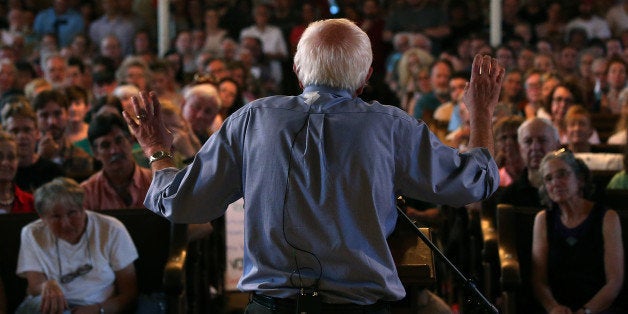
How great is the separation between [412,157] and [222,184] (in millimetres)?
513

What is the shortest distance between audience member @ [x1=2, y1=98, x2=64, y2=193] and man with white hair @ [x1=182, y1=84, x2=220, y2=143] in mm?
1166

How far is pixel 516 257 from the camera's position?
5.29m

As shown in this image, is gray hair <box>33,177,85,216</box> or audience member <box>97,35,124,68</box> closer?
gray hair <box>33,177,85,216</box>

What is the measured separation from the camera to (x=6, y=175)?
227 inches

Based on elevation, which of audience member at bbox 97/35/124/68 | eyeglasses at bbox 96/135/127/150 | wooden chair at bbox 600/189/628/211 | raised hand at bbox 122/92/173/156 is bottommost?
wooden chair at bbox 600/189/628/211

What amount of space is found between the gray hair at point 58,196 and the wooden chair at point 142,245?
0.37 metres

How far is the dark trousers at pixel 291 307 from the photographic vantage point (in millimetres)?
2918

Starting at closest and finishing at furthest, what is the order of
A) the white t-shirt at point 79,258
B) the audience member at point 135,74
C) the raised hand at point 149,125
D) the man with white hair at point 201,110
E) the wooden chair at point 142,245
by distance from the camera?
the raised hand at point 149,125, the white t-shirt at point 79,258, the wooden chair at point 142,245, the man with white hair at point 201,110, the audience member at point 135,74

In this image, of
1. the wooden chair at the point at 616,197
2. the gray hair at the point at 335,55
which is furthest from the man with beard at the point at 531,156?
the gray hair at the point at 335,55

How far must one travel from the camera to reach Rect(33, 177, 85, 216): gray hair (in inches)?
201

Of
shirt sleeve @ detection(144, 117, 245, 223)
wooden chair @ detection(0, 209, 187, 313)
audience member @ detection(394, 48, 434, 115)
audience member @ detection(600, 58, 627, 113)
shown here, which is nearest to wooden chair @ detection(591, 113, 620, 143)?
audience member @ detection(600, 58, 627, 113)

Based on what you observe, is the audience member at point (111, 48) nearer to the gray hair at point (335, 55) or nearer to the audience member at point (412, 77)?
the audience member at point (412, 77)

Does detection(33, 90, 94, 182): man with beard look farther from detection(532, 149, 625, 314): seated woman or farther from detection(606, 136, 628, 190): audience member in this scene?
detection(606, 136, 628, 190): audience member

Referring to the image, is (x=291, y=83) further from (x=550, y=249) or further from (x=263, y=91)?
(x=550, y=249)
